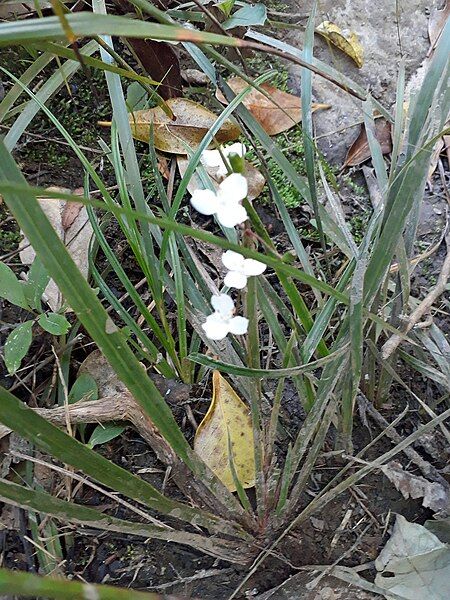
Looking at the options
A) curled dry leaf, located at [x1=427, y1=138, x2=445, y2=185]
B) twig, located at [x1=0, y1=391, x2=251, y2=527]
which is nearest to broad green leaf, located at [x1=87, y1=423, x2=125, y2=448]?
twig, located at [x1=0, y1=391, x2=251, y2=527]

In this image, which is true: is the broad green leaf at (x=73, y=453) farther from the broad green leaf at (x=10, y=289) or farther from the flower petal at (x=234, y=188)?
the broad green leaf at (x=10, y=289)

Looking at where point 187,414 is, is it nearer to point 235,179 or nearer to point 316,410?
point 316,410

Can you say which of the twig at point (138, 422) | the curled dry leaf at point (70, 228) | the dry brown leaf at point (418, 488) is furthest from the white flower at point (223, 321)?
the curled dry leaf at point (70, 228)

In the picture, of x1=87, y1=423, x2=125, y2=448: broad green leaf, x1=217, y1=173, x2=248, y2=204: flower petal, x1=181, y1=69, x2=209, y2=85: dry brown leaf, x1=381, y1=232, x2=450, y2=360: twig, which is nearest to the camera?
x1=217, y1=173, x2=248, y2=204: flower petal

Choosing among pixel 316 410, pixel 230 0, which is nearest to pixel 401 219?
pixel 316 410

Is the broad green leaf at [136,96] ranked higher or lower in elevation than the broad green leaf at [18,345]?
higher

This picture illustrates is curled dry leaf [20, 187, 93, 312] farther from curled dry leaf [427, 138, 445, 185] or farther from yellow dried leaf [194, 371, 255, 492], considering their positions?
curled dry leaf [427, 138, 445, 185]
